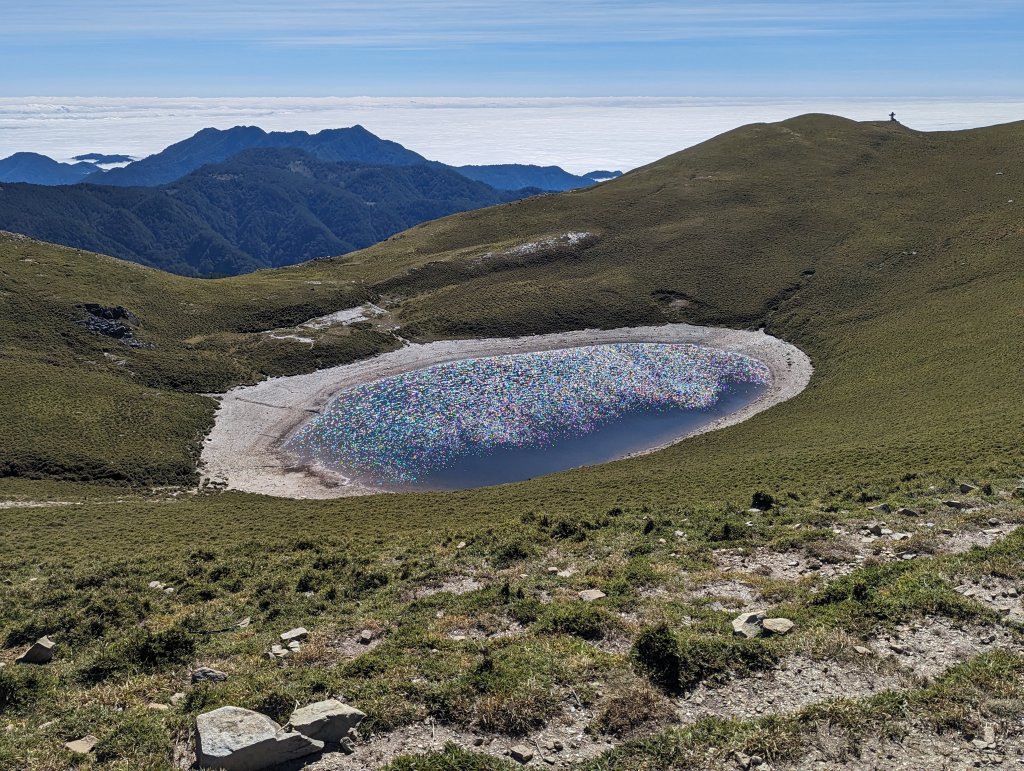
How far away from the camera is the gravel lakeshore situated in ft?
187

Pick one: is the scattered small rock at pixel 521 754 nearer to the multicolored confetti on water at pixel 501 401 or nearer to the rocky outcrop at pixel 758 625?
the rocky outcrop at pixel 758 625

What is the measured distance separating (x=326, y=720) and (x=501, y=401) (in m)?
65.6

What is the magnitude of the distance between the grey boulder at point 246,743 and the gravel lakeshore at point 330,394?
141 ft

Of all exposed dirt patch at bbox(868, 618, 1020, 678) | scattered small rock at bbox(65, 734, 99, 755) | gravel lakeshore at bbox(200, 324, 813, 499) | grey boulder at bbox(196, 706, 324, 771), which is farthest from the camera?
gravel lakeshore at bbox(200, 324, 813, 499)

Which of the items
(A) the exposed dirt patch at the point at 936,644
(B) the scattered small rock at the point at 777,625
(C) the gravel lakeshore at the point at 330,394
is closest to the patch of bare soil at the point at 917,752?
(A) the exposed dirt patch at the point at 936,644

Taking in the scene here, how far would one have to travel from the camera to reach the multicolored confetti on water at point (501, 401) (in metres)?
64.8

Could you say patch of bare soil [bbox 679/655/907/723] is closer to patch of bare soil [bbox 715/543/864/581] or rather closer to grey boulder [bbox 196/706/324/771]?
patch of bare soil [bbox 715/543/864/581]

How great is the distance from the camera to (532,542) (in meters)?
25.0

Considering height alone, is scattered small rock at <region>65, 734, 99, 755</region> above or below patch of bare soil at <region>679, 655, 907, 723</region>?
below

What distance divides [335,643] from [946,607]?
15.1 metres

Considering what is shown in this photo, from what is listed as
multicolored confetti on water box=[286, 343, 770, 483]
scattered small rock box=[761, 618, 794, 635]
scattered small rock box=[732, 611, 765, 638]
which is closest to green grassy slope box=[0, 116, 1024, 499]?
multicolored confetti on water box=[286, 343, 770, 483]

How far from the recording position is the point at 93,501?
46344 mm

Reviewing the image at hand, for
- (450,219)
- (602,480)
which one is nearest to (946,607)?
(602,480)

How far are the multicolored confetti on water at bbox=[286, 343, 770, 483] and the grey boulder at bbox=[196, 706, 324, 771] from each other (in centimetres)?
4670
